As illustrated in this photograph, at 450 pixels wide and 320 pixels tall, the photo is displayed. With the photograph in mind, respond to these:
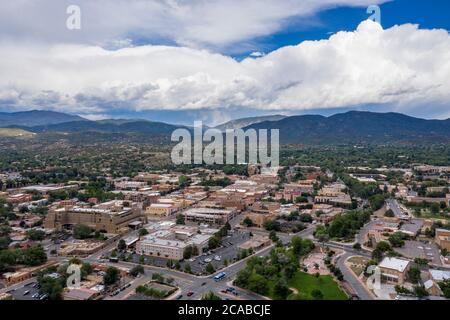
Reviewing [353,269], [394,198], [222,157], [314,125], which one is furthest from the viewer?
[314,125]

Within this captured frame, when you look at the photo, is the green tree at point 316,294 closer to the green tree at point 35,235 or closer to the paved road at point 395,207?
the green tree at point 35,235

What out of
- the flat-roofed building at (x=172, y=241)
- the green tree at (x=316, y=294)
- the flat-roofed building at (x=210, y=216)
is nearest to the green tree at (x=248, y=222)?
the flat-roofed building at (x=210, y=216)

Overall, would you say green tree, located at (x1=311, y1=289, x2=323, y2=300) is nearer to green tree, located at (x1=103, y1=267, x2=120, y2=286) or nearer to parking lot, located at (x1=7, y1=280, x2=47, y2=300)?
green tree, located at (x1=103, y1=267, x2=120, y2=286)

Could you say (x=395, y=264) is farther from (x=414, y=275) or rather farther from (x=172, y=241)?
(x=172, y=241)

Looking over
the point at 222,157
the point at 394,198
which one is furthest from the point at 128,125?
the point at 394,198

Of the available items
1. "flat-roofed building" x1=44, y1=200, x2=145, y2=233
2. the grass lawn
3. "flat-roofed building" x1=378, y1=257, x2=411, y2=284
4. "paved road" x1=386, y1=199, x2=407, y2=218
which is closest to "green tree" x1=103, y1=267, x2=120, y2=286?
the grass lawn
